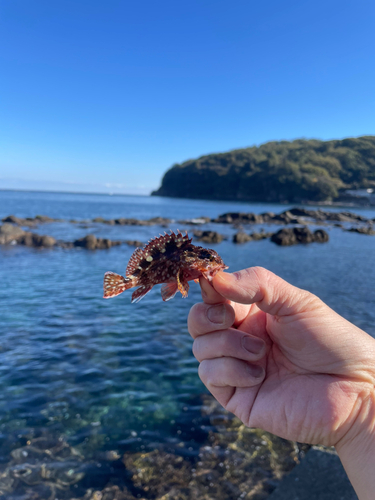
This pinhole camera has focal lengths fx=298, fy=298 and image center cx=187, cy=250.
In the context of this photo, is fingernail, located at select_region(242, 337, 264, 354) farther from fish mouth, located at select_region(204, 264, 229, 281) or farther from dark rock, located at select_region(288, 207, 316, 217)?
dark rock, located at select_region(288, 207, 316, 217)

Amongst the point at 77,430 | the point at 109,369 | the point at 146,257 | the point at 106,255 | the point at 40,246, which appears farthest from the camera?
the point at 40,246

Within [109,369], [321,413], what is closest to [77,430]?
[109,369]

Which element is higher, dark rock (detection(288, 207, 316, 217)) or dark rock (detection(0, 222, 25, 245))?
dark rock (detection(288, 207, 316, 217))

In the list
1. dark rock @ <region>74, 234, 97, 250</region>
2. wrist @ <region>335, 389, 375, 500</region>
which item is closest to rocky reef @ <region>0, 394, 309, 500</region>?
wrist @ <region>335, 389, 375, 500</region>

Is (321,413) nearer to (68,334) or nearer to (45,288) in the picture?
(68,334)

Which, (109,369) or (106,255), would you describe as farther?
(106,255)

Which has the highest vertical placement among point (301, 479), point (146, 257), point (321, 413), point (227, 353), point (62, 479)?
point (146, 257)

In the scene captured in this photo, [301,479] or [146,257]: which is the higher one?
[146,257]
